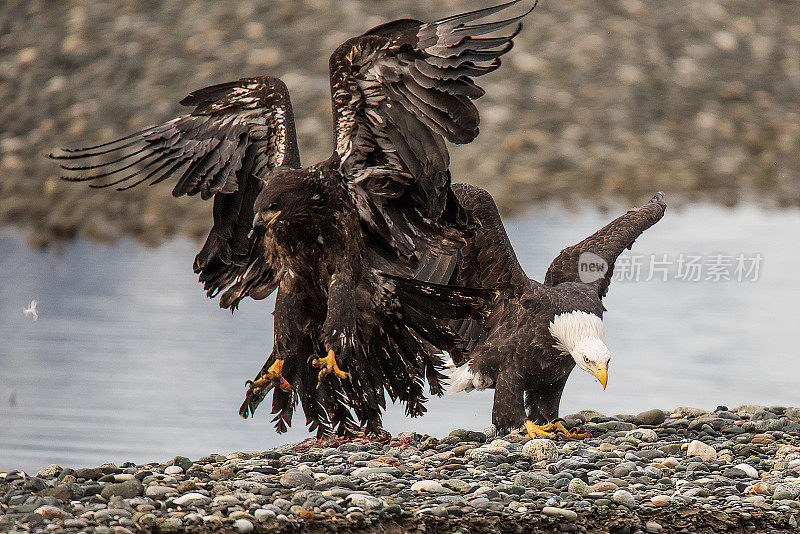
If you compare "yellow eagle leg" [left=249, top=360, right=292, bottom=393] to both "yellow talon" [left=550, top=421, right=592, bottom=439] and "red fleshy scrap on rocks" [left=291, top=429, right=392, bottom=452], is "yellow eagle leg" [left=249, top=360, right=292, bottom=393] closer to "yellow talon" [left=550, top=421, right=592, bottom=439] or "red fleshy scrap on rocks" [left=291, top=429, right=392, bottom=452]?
"red fleshy scrap on rocks" [left=291, top=429, right=392, bottom=452]

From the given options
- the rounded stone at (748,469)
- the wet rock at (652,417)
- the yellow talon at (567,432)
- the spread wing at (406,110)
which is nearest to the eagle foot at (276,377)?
the spread wing at (406,110)

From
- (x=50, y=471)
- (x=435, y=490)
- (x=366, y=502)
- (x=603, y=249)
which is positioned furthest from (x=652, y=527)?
(x=50, y=471)

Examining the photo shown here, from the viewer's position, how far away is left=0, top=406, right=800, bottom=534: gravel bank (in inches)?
81.6

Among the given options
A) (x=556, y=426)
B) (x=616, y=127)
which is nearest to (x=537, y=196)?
(x=616, y=127)

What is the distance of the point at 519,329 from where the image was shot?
3119mm

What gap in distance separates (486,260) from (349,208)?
3.08ft

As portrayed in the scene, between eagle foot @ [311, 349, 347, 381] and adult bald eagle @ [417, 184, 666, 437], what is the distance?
0.93 meters

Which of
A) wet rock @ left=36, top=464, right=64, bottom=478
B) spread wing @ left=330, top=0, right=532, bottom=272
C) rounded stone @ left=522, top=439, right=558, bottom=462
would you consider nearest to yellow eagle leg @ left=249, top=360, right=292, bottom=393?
spread wing @ left=330, top=0, right=532, bottom=272

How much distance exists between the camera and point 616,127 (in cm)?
587

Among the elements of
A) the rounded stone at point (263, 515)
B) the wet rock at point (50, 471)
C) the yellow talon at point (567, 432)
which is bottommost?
the rounded stone at point (263, 515)

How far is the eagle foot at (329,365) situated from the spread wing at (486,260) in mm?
871

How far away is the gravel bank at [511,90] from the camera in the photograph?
5512 millimetres

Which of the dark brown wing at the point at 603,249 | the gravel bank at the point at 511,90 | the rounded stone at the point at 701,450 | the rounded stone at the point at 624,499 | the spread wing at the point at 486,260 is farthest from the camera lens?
the gravel bank at the point at 511,90

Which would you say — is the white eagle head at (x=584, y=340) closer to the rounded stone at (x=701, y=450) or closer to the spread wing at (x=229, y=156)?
the rounded stone at (x=701, y=450)
